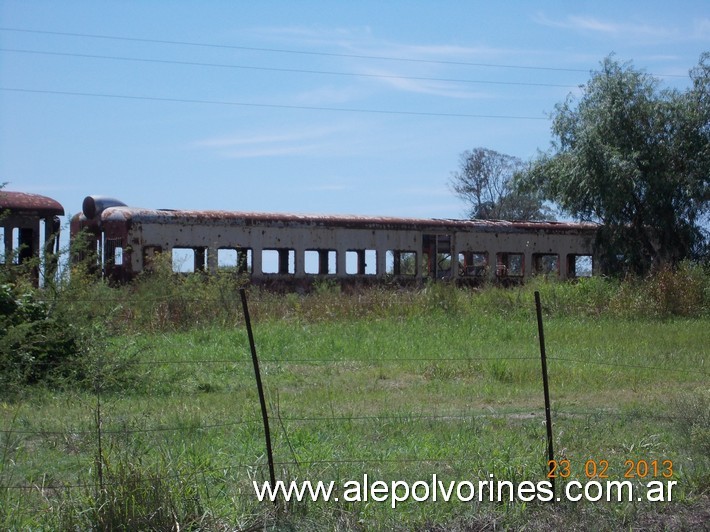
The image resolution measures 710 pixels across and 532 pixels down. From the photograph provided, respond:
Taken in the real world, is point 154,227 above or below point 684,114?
below

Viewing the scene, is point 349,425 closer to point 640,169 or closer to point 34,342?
point 34,342

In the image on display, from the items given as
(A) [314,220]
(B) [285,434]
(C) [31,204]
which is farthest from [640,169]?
(B) [285,434]

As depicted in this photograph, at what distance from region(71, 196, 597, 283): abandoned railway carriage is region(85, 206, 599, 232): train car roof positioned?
28mm

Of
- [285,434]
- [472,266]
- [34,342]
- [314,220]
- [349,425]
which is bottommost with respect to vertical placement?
[349,425]

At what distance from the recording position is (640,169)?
27.6m

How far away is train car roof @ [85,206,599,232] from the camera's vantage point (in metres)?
22.3

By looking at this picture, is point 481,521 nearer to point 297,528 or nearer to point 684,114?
point 297,528

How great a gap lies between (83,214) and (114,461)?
19.2 meters

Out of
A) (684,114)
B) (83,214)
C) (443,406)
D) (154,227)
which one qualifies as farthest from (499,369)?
(684,114)

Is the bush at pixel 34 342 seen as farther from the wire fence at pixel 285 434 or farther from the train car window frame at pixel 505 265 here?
the train car window frame at pixel 505 265

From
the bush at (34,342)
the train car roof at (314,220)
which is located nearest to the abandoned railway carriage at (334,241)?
the train car roof at (314,220)

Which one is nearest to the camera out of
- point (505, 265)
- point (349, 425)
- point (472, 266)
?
point (349, 425)

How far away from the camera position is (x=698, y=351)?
50.7 ft

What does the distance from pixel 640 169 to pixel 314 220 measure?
11.1m
